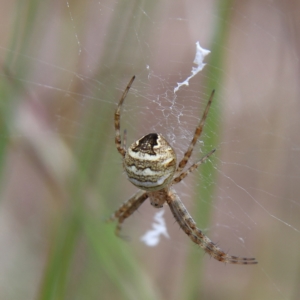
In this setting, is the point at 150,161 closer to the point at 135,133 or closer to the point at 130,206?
the point at 135,133

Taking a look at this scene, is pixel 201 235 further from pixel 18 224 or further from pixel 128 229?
pixel 18 224

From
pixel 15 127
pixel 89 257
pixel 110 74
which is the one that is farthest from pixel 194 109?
pixel 89 257

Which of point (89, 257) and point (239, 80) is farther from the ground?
point (239, 80)

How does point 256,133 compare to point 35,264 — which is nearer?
point 256,133

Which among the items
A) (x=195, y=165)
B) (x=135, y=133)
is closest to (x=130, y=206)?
(x=135, y=133)

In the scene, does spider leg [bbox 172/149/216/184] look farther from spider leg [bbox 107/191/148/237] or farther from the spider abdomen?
spider leg [bbox 107/191/148/237]
